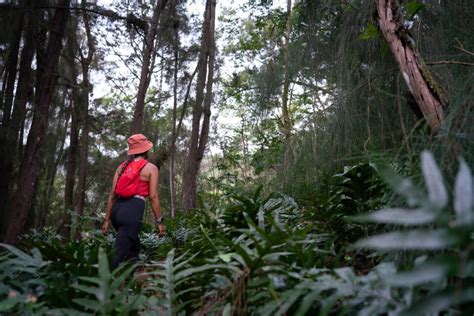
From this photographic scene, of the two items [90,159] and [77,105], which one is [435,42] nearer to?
[77,105]

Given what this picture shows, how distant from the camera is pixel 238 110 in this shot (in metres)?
16.5

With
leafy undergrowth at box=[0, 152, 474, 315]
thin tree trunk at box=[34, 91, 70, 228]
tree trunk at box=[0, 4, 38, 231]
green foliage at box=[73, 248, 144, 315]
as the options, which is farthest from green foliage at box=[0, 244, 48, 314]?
thin tree trunk at box=[34, 91, 70, 228]

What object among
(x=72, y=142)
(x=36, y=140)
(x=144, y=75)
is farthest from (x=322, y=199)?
(x=72, y=142)

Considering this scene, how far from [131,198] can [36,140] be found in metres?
4.03

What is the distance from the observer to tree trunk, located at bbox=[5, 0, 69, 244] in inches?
257

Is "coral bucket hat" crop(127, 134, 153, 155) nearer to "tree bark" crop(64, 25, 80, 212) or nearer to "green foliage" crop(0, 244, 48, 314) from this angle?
"green foliage" crop(0, 244, 48, 314)

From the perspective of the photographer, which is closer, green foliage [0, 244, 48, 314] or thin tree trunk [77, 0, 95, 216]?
green foliage [0, 244, 48, 314]

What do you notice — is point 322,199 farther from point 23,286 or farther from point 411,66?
point 23,286

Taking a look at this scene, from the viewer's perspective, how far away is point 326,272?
1746 millimetres

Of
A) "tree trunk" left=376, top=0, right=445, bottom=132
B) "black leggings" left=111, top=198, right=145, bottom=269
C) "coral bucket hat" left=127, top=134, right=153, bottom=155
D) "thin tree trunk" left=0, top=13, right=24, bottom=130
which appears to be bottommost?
"black leggings" left=111, top=198, right=145, bottom=269

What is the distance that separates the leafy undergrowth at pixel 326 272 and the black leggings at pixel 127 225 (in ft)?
4.43

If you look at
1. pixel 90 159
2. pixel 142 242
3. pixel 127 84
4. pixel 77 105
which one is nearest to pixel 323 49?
pixel 142 242

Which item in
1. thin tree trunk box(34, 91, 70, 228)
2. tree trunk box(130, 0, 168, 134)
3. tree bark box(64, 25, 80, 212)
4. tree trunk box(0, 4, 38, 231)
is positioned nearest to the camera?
tree trunk box(0, 4, 38, 231)

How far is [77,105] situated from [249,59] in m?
5.32
